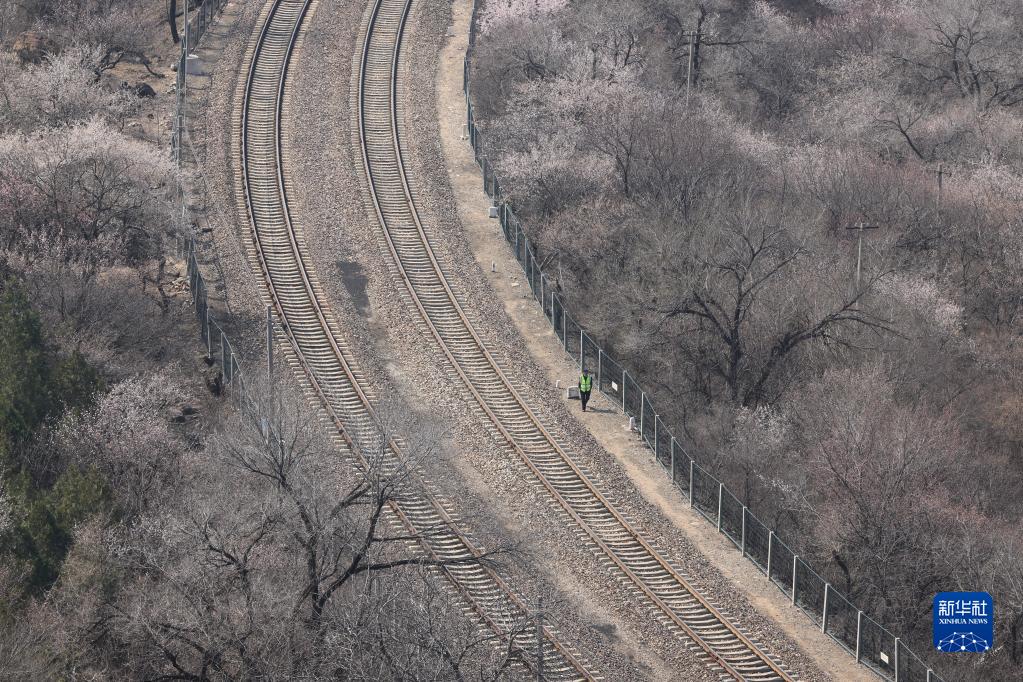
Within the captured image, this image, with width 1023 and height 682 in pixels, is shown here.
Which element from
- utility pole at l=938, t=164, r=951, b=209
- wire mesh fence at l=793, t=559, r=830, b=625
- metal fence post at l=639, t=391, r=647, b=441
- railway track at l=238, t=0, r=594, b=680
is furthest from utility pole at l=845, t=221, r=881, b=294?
railway track at l=238, t=0, r=594, b=680

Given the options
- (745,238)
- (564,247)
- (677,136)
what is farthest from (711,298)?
(677,136)

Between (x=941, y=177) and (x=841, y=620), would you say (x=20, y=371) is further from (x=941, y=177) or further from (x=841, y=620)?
(x=941, y=177)

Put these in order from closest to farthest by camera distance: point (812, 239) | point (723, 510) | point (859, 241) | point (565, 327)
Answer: point (723, 510) → point (565, 327) → point (859, 241) → point (812, 239)

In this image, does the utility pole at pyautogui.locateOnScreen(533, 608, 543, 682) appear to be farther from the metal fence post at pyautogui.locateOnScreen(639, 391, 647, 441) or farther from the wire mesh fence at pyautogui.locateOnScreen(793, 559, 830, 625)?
the metal fence post at pyautogui.locateOnScreen(639, 391, 647, 441)

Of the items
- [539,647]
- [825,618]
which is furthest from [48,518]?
[825,618]

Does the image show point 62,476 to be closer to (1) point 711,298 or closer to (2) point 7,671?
(2) point 7,671

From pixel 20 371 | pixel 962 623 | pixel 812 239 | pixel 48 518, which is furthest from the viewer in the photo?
pixel 812 239

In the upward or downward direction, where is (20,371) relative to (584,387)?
upward
